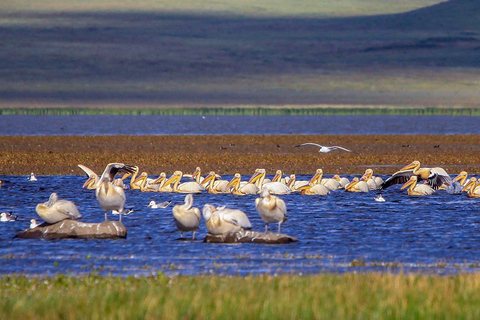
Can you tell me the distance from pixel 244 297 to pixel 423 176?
779 inches

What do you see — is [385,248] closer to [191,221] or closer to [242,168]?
[191,221]

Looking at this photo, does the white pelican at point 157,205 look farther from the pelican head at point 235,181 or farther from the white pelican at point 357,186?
the white pelican at point 357,186

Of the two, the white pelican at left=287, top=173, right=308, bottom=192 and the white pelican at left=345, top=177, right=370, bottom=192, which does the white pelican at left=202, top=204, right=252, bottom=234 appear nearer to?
the white pelican at left=287, top=173, right=308, bottom=192

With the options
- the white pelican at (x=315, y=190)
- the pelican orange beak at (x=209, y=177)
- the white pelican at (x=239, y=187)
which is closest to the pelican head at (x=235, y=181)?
the white pelican at (x=239, y=187)

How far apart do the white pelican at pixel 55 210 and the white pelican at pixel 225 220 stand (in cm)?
314

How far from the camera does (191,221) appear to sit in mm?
19469

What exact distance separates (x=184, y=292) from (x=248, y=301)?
125cm

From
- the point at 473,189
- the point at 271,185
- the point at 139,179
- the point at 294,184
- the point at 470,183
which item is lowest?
the point at 139,179

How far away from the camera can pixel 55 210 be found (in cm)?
1967

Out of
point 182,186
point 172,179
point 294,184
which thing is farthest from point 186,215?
point 294,184

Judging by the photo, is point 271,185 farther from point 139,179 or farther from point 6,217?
point 6,217

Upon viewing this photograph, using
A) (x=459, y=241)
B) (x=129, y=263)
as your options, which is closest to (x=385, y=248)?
(x=459, y=241)

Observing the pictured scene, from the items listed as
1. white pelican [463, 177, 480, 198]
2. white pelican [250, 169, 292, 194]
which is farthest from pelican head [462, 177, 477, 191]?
white pelican [250, 169, 292, 194]

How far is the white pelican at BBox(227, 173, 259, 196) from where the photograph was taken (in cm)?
3053
